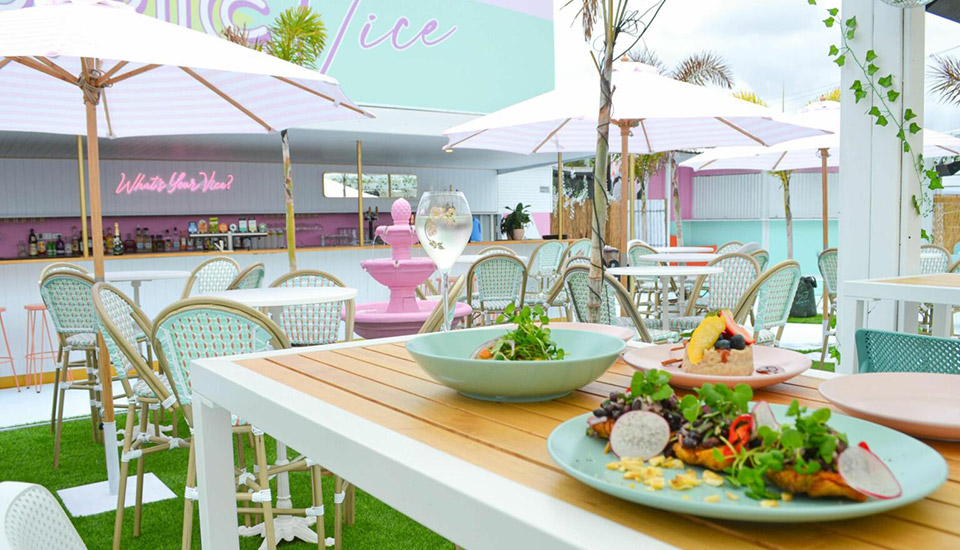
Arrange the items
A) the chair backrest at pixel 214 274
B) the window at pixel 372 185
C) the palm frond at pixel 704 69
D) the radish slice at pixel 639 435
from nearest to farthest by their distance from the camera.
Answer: the radish slice at pixel 639 435
the chair backrest at pixel 214 274
the window at pixel 372 185
the palm frond at pixel 704 69

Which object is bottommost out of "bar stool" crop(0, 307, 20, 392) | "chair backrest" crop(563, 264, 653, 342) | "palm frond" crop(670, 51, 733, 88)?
"bar stool" crop(0, 307, 20, 392)

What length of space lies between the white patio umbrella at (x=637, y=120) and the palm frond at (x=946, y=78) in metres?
0.90

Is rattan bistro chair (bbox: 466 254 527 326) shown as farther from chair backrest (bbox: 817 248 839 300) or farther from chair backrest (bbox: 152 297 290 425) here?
chair backrest (bbox: 152 297 290 425)

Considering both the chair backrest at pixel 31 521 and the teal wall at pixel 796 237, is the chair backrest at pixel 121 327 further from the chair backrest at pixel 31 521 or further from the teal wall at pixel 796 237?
the teal wall at pixel 796 237

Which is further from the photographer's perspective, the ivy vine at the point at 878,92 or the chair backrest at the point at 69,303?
the chair backrest at the point at 69,303

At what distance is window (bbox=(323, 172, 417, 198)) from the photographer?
1208 centimetres

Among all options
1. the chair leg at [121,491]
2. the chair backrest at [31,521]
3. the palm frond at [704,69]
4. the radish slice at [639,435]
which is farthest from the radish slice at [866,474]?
the palm frond at [704,69]

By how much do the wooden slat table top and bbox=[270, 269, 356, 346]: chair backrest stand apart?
2.46 meters

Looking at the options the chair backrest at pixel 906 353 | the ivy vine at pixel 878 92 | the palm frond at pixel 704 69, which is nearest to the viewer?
the chair backrest at pixel 906 353

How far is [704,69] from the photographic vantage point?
16.6 meters

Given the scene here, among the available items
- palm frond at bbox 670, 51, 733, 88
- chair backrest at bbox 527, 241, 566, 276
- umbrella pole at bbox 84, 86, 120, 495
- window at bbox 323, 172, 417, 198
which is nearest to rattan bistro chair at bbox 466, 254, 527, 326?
chair backrest at bbox 527, 241, 566, 276

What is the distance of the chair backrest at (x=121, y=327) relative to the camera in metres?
2.59

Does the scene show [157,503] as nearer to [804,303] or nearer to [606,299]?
[606,299]

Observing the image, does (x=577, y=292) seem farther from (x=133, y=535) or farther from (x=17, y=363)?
(x=17, y=363)
